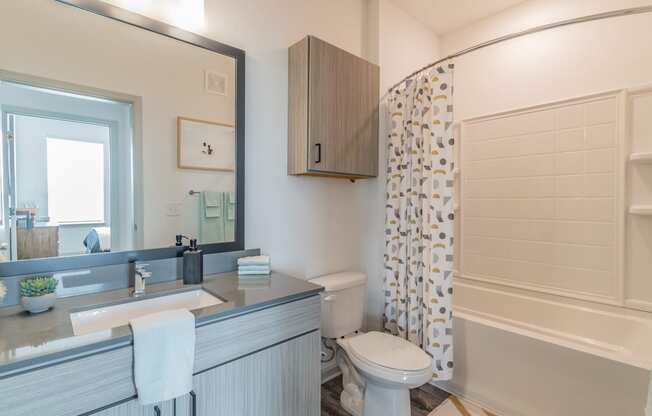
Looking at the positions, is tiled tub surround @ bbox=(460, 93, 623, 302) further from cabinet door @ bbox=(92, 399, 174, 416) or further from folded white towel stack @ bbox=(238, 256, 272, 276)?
cabinet door @ bbox=(92, 399, 174, 416)

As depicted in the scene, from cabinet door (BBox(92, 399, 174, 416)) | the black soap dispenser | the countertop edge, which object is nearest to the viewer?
the countertop edge

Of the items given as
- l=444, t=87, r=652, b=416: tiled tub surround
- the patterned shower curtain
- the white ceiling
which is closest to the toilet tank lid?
the patterned shower curtain

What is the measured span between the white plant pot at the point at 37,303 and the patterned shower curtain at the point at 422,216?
1.77 meters

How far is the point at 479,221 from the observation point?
102 inches

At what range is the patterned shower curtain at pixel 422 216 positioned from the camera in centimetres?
178

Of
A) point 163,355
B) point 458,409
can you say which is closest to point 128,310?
point 163,355

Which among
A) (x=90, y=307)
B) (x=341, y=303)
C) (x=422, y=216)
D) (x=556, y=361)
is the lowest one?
(x=556, y=361)

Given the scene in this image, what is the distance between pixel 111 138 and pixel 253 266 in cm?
86

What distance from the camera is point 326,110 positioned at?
1793 mm

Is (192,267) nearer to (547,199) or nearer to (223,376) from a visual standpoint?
(223,376)

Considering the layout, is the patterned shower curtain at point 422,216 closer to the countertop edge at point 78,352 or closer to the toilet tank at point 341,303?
the toilet tank at point 341,303

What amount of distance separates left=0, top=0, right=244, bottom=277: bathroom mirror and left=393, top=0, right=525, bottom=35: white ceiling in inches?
62.2

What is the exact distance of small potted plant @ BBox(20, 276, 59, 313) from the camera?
1.02 m

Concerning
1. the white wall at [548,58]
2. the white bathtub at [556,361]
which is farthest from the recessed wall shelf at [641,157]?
the white bathtub at [556,361]
